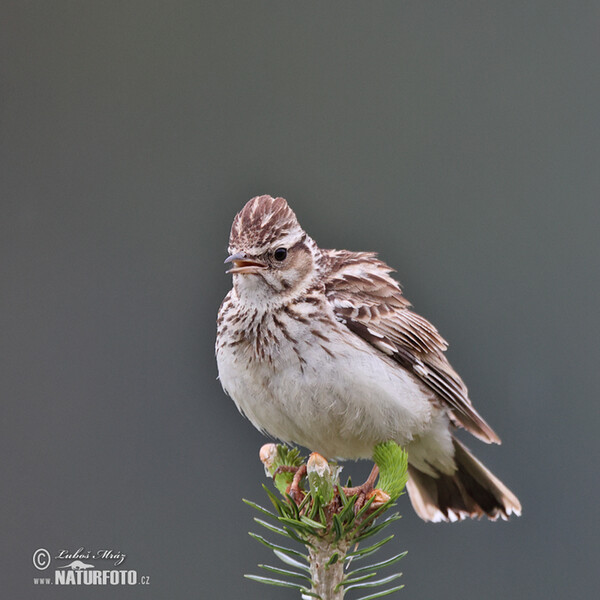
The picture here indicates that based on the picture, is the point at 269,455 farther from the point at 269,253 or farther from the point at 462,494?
the point at 462,494

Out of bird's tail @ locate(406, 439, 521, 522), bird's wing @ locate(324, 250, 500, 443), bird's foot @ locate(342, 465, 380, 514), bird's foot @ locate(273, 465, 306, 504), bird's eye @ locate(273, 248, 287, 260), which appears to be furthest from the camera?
bird's tail @ locate(406, 439, 521, 522)

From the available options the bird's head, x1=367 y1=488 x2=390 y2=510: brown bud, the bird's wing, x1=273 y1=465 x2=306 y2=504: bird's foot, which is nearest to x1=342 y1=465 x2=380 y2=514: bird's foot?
x1=367 y1=488 x2=390 y2=510: brown bud

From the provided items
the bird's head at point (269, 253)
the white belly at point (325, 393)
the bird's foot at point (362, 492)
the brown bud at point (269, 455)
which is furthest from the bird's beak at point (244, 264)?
the bird's foot at point (362, 492)

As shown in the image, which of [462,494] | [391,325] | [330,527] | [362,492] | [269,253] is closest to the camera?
[330,527]

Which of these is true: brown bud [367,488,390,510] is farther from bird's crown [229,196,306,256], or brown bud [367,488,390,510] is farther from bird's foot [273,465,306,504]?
bird's crown [229,196,306,256]

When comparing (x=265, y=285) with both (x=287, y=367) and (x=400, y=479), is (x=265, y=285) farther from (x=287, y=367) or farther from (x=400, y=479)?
(x=400, y=479)

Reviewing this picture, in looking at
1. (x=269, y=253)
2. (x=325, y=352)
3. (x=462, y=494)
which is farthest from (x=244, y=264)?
(x=462, y=494)

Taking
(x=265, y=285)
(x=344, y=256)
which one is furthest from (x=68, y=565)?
(x=344, y=256)
